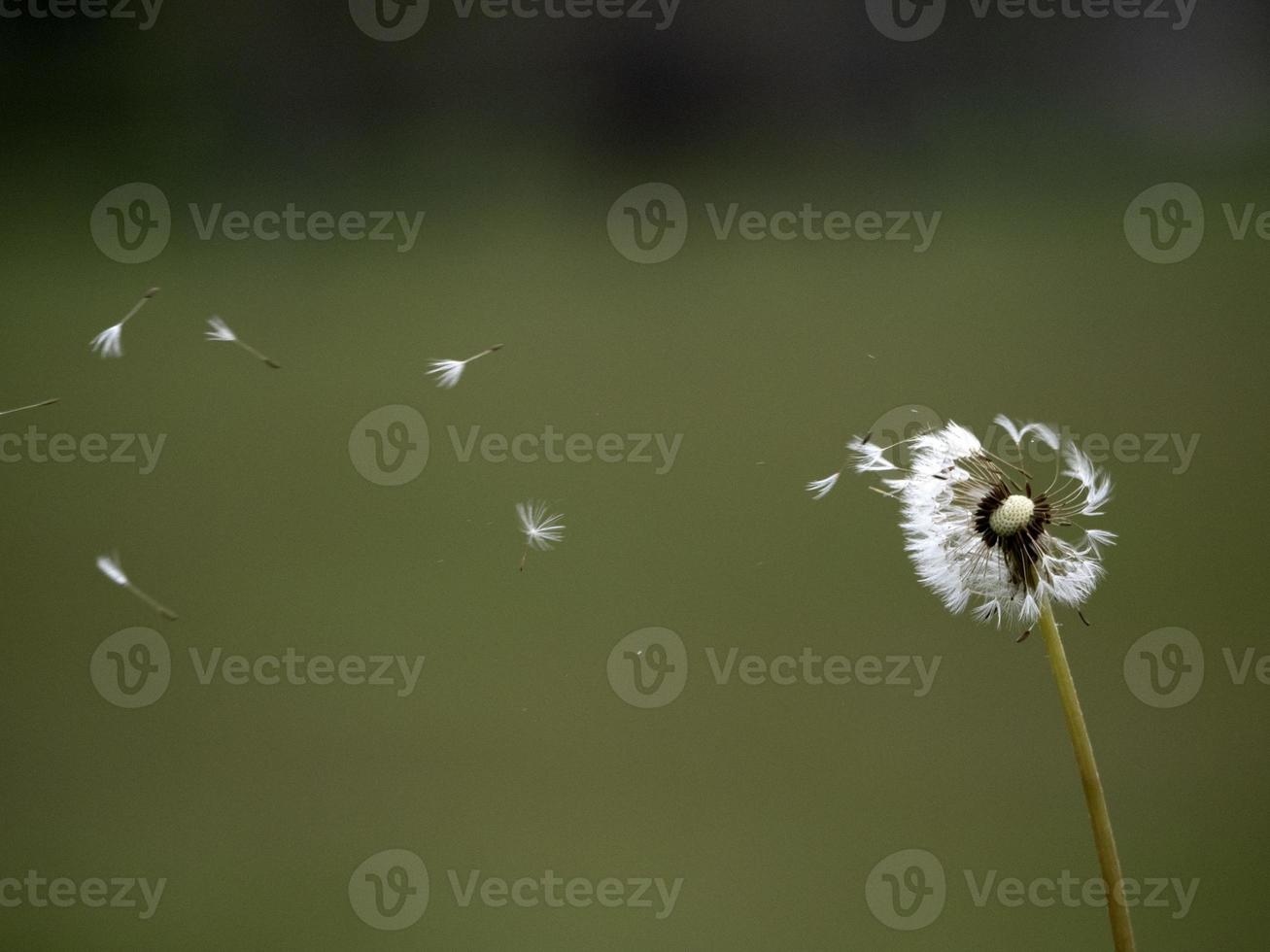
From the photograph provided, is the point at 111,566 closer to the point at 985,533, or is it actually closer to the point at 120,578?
the point at 120,578

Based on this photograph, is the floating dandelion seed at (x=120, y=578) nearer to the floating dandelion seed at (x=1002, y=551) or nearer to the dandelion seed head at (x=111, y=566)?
the dandelion seed head at (x=111, y=566)

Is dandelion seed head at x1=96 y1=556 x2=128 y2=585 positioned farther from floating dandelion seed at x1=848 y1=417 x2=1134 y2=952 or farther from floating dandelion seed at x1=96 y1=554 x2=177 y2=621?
floating dandelion seed at x1=848 y1=417 x2=1134 y2=952

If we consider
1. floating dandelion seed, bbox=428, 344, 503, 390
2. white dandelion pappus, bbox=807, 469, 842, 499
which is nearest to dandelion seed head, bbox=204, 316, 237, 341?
floating dandelion seed, bbox=428, 344, 503, 390

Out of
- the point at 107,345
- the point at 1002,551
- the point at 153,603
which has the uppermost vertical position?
the point at 107,345

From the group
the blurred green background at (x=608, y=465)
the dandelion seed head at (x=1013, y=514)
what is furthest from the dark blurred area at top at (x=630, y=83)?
the dandelion seed head at (x=1013, y=514)

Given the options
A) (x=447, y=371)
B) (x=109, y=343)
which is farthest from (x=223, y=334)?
(x=447, y=371)

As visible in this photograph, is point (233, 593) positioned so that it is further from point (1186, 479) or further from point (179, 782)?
point (1186, 479)
